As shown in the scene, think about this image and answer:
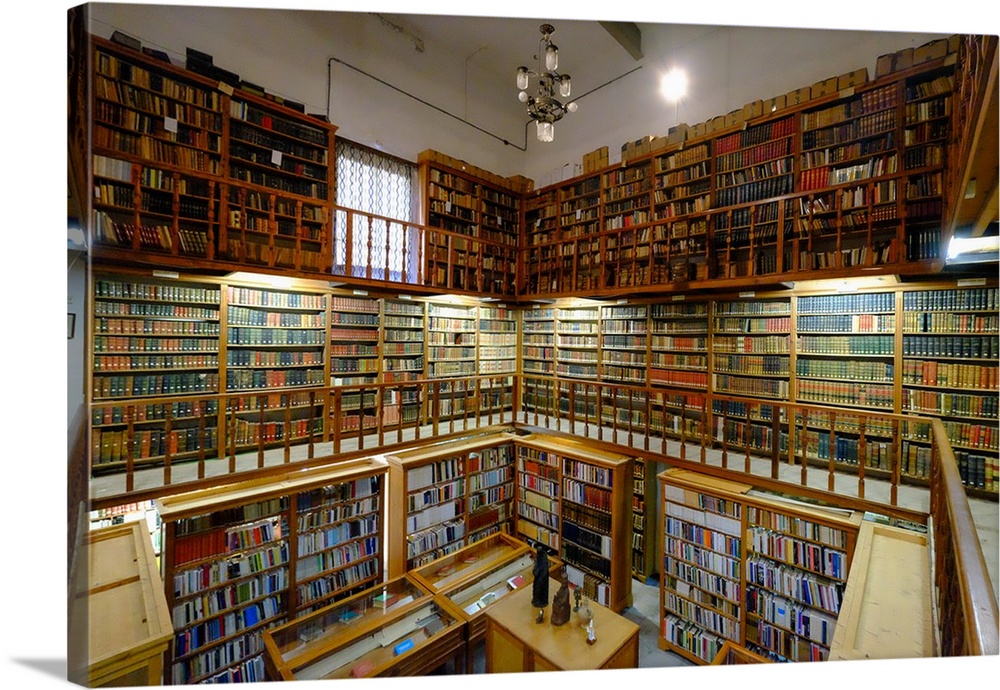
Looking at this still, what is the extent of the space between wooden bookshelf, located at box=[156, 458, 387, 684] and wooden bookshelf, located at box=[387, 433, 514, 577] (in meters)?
0.29

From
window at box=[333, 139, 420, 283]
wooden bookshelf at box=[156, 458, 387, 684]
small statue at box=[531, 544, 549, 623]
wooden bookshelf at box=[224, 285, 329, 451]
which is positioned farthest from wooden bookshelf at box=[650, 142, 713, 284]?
wooden bookshelf at box=[156, 458, 387, 684]

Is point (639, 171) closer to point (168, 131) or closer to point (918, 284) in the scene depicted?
point (918, 284)

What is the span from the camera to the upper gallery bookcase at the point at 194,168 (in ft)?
11.1

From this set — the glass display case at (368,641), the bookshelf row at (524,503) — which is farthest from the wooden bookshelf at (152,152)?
the glass display case at (368,641)

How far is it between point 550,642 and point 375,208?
5110 mm

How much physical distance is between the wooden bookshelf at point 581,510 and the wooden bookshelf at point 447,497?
0.28 m

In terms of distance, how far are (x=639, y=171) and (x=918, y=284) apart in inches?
133

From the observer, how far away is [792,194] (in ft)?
12.5

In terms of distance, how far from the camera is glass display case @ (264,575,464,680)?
247 cm

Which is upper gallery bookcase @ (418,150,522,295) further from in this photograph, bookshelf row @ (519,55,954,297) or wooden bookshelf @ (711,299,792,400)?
wooden bookshelf @ (711,299,792,400)

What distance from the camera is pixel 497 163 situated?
22.2 feet

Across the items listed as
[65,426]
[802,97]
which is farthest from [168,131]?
[802,97]

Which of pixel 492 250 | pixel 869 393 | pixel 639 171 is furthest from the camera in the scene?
pixel 492 250

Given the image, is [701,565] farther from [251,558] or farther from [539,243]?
[539,243]
